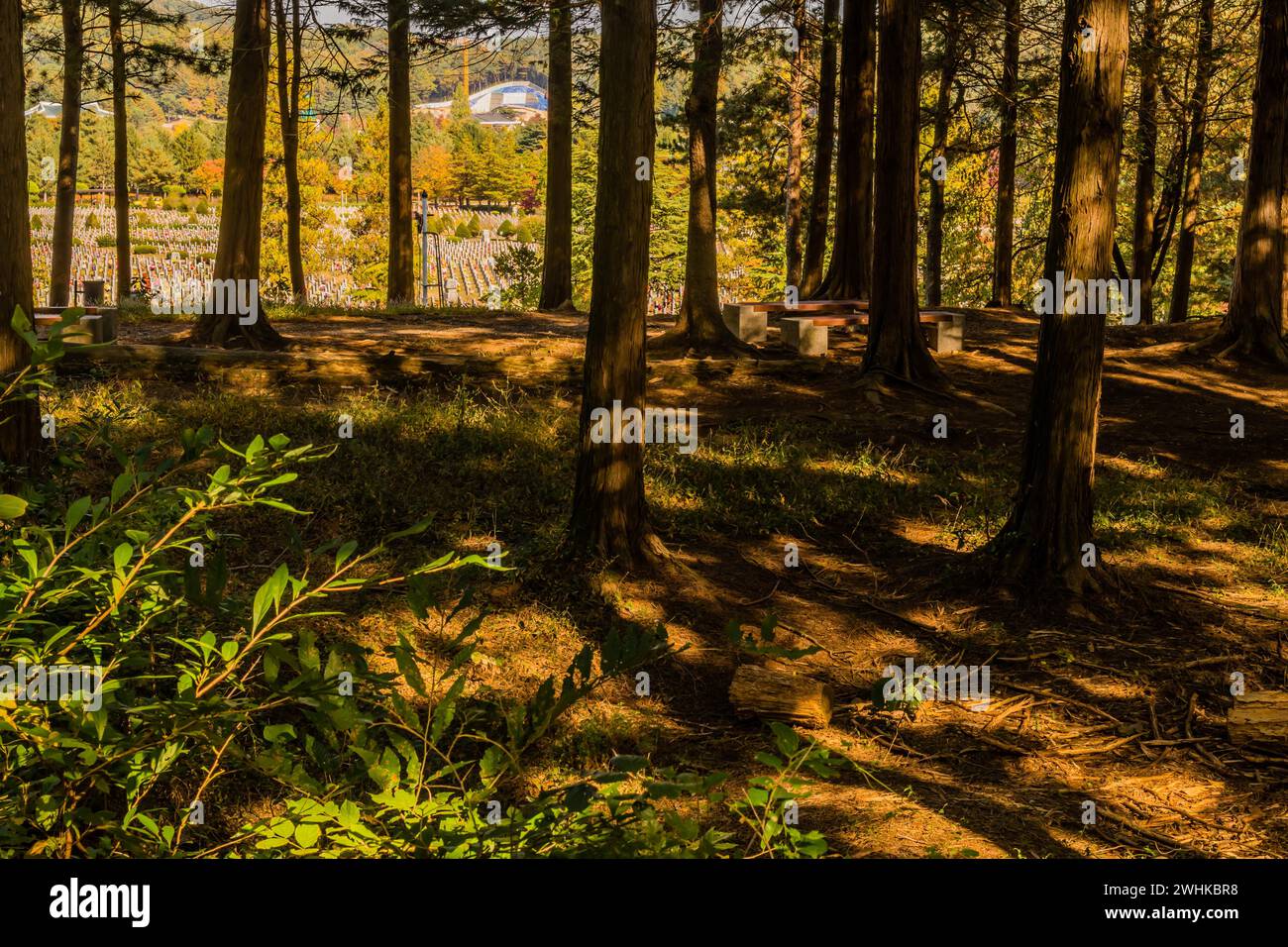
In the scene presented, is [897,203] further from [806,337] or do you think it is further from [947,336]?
[947,336]

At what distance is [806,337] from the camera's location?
15.3m

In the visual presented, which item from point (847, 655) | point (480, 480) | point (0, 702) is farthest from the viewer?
point (480, 480)

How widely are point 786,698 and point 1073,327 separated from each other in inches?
132

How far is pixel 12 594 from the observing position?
2334 millimetres

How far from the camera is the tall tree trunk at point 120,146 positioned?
22844 millimetres

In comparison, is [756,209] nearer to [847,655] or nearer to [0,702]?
[847,655]

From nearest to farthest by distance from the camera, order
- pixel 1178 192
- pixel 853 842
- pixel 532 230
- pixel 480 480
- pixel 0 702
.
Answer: pixel 0 702, pixel 853 842, pixel 480 480, pixel 1178 192, pixel 532 230

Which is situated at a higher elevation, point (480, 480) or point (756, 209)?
point (756, 209)

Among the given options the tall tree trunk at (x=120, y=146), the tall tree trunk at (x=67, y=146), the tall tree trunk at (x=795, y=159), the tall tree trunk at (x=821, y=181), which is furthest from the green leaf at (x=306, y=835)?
the tall tree trunk at (x=795, y=159)

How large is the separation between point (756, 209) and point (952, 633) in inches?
1113

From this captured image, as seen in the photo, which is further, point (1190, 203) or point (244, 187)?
point (1190, 203)

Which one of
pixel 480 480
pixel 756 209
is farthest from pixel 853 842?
pixel 756 209

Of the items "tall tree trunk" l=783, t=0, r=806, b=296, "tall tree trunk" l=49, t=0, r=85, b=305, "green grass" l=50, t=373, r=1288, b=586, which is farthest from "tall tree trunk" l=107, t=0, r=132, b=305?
"tall tree trunk" l=783, t=0, r=806, b=296

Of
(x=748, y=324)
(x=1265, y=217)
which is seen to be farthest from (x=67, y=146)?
(x=1265, y=217)
